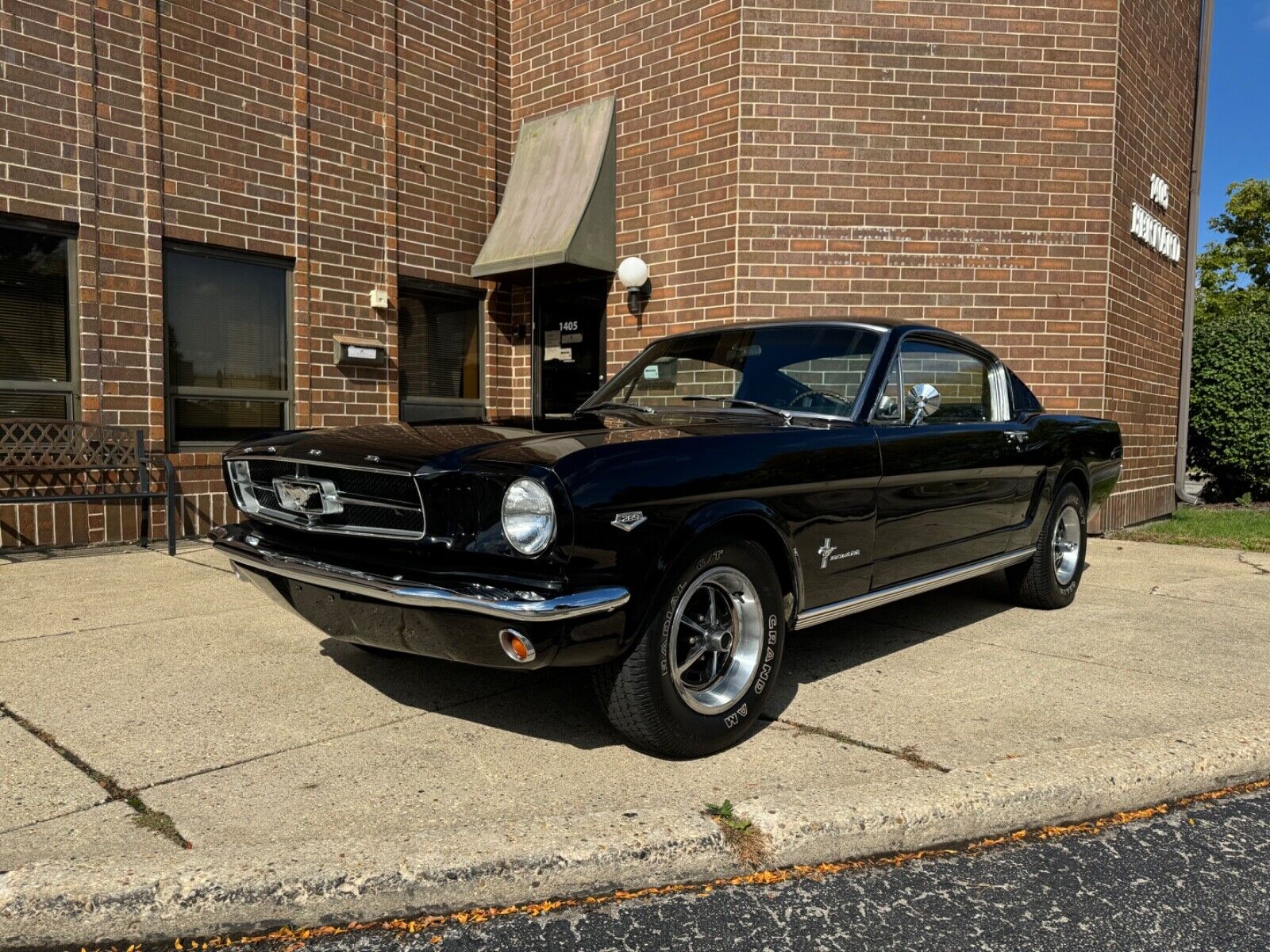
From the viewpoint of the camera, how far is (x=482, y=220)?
33.0ft

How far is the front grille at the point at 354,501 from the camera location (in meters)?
2.98

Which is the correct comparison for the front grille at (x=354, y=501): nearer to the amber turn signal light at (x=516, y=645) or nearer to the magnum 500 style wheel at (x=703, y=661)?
the amber turn signal light at (x=516, y=645)

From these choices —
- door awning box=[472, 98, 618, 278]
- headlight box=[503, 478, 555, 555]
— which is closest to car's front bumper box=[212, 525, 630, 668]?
headlight box=[503, 478, 555, 555]

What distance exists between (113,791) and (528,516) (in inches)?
59.3

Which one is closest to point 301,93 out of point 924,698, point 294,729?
point 294,729

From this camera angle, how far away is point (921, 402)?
13.5 feet

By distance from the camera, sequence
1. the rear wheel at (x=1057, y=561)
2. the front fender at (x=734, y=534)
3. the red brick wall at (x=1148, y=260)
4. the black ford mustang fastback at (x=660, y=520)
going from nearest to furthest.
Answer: the black ford mustang fastback at (x=660, y=520) → the front fender at (x=734, y=534) → the rear wheel at (x=1057, y=561) → the red brick wall at (x=1148, y=260)

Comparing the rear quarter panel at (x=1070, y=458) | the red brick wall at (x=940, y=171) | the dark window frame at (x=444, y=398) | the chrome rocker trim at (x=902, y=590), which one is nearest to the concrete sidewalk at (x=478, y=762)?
the chrome rocker trim at (x=902, y=590)

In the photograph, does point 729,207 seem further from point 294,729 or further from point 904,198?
point 294,729

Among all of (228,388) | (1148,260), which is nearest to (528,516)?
(228,388)

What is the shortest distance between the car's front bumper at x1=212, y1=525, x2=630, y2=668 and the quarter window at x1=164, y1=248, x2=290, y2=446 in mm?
5457

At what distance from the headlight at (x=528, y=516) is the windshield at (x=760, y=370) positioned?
60.7 inches

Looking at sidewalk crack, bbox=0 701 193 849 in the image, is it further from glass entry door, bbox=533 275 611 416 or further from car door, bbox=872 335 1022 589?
glass entry door, bbox=533 275 611 416

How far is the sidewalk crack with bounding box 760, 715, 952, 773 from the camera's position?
3.05 m
